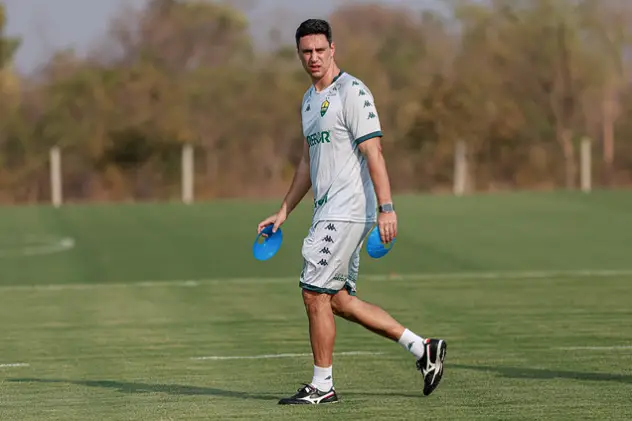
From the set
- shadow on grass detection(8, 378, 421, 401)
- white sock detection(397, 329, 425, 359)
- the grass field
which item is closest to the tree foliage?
the grass field

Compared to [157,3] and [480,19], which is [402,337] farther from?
[157,3]

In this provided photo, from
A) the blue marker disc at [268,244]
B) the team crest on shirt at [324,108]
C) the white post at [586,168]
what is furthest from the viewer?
the white post at [586,168]

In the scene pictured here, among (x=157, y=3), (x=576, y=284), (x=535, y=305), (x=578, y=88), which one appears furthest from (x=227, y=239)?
(x=157, y=3)

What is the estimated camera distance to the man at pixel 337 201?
24.9 ft

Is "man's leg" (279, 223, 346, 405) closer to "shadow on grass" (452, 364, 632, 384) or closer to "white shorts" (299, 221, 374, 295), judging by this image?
"white shorts" (299, 221, 374, 295)

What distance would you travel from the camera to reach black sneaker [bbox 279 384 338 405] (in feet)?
25.3

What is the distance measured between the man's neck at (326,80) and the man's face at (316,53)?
0.12 ft

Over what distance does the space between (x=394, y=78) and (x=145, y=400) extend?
38.7 metres

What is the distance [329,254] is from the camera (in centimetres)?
768

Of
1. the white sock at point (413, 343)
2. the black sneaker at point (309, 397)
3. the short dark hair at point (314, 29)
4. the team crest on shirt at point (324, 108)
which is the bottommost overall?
the black sneaker at point (309, 397)

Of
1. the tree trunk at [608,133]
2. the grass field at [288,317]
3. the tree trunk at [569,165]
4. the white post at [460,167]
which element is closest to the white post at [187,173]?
the white post at [460,167]

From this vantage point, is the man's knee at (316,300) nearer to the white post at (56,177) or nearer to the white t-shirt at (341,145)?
the white t-shirt at (341,145)

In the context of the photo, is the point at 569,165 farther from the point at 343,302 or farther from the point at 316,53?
the point at 316,53

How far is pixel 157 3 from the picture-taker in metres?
51.6
